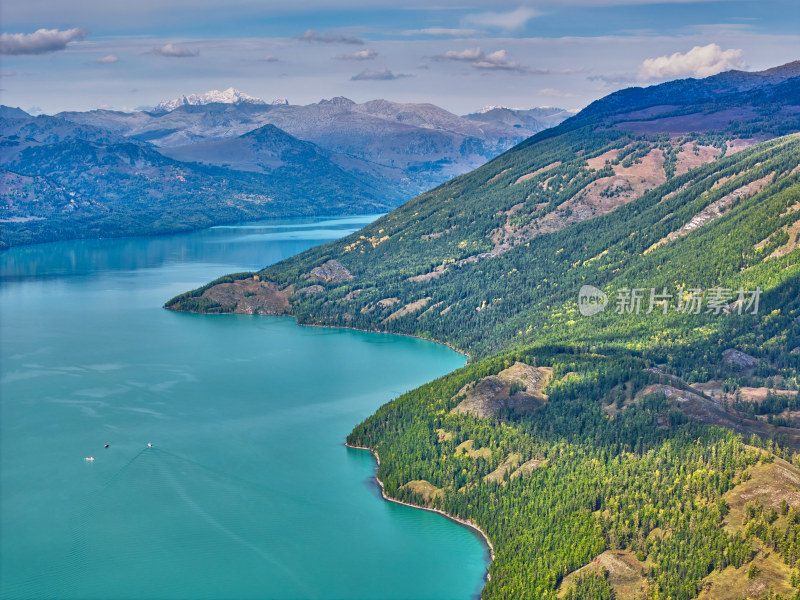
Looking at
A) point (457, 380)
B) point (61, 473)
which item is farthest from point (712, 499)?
point (61, 473)

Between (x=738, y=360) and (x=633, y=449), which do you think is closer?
(x=633, y=449)

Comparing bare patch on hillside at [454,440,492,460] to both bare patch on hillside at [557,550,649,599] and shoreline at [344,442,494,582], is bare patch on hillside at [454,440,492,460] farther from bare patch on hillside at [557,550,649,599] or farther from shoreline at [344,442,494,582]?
bare patch on hillside at [557,550,649,599]

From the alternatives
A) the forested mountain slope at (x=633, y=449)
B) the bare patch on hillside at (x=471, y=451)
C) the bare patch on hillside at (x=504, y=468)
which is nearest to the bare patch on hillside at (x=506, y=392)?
the forested mountain slope at (x=633, y=449)

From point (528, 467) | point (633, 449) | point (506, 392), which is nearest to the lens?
point (528, 467)

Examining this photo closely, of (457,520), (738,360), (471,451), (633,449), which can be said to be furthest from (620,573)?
(738,360)

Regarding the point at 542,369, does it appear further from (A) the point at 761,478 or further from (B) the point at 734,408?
(A) the point at 761,478

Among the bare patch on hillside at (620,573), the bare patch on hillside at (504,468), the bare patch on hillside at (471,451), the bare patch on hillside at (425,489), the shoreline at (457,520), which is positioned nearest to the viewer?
the bare patch on hillside at (620,573)

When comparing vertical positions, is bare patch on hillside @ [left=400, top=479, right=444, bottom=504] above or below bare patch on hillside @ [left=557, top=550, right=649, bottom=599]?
below

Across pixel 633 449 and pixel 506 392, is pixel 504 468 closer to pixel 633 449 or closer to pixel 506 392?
pixel 633 449

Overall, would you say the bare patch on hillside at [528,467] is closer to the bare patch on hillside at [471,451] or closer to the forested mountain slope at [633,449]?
the forested mountain slope at [633,449]

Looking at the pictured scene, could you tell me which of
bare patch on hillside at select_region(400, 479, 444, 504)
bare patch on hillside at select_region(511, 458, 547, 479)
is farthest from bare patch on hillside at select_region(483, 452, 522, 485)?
bare patch on hillside at select_region(400, 479, 444, 504)

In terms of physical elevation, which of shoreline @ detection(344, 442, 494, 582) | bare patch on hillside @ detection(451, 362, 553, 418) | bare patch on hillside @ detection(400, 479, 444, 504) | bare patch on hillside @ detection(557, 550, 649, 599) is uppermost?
bare patch on hillside @ detection(451, 362, 553, 418)
